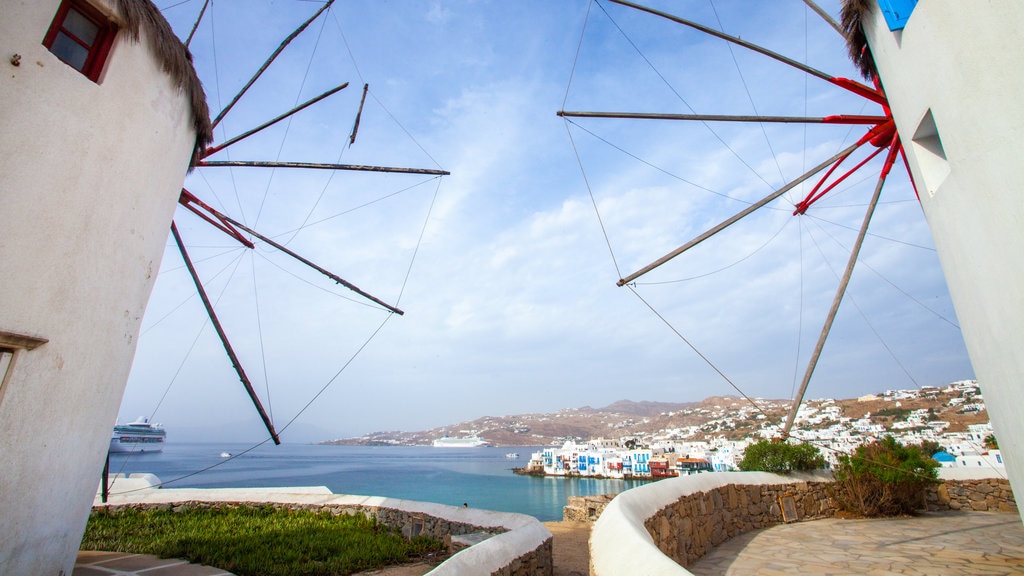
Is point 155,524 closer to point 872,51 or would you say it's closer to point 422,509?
point 422,509

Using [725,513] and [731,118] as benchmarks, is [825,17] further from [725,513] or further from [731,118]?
[725,513]

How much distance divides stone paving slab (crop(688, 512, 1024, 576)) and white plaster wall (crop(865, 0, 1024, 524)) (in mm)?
2670

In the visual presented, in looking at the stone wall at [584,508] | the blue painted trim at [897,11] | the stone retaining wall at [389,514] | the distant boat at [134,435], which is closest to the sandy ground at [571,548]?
the stone wall at [584,508]

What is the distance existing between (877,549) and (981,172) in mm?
5216

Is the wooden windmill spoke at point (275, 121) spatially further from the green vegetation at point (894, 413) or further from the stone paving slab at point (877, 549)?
the green vegetation at point (894, 413)

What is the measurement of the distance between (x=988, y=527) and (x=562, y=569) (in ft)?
21.8

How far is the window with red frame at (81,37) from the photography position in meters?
3.98

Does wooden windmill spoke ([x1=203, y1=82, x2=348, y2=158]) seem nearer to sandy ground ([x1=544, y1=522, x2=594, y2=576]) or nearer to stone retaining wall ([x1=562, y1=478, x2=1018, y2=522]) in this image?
sandy ground ([x1=544, y1=522, x2=594, y2=576])

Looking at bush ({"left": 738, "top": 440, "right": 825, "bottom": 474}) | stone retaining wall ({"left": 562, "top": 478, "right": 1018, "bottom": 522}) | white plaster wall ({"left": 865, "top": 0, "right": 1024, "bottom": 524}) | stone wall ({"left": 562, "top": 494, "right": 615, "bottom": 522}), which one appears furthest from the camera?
stone wall ({"left": 562, "top": 494, "right": 615, "bottom": 522})

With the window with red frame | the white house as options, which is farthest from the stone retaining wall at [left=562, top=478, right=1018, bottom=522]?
the window with red frame

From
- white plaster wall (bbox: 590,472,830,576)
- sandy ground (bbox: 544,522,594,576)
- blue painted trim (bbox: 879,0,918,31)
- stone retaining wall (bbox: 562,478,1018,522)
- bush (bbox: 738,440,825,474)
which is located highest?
blue painted trim (bbox: 879,0,918,31)

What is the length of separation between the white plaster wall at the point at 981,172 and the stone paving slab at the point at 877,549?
105 inches

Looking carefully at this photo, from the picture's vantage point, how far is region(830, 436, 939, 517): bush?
8328 mm

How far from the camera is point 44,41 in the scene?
3.84m
